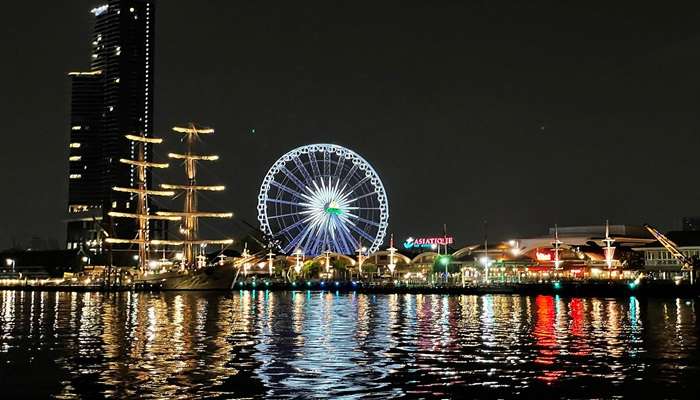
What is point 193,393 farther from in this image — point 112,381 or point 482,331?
point 482,331

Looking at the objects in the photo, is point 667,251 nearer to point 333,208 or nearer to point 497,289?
point 497,289

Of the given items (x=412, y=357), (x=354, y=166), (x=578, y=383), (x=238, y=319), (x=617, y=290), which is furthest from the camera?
(x=354, y=166)

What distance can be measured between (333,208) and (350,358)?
91891 mm

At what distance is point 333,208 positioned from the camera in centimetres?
12862

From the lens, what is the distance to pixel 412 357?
3772 centimetres

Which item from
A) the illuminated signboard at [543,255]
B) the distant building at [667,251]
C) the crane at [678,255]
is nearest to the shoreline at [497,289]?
the crane at [678,255]

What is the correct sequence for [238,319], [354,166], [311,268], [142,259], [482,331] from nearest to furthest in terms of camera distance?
[482,331] < [238,319] < [354,166] < [142,259] < [311,268]

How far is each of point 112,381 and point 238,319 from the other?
33.8 m

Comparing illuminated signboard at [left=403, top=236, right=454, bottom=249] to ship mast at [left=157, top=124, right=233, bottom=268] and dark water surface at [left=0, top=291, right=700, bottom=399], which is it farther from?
dark water surface at [left=0, top=291, right=700, bottom=399]

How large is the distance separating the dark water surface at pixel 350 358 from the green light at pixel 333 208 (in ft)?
214

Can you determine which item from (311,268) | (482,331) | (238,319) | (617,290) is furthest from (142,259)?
(482,331)

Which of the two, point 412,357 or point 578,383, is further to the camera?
point 412,357

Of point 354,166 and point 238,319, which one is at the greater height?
point 354,166

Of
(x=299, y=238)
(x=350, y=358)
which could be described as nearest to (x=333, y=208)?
(x=299, y=238)
